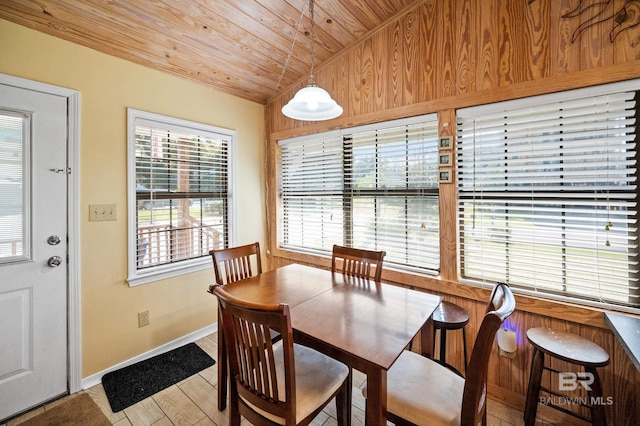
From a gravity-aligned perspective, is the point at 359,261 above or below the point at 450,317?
above

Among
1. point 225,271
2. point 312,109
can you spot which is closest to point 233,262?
point 225,271

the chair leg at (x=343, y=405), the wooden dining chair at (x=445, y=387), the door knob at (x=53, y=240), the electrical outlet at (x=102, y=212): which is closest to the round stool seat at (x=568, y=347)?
the wooden dining chair at (x=445, y=387)

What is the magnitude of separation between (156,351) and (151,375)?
30 cm

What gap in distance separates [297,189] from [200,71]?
1490 mm

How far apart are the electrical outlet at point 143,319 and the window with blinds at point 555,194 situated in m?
2.65

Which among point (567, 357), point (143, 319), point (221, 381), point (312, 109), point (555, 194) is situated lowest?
point (221, 381)

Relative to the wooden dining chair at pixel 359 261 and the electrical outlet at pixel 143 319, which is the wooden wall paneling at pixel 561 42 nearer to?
the wooden dining chair at pixel 359 261

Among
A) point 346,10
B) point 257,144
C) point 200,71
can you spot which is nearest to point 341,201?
point 257,144

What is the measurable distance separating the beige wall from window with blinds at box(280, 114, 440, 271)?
1210 mm

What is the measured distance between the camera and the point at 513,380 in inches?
72.8

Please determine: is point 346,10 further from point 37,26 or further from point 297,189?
point 37,26

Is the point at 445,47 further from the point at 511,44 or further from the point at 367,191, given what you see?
the point at 367,191

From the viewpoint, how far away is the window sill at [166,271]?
7.50 ft

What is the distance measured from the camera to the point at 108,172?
2115mm
